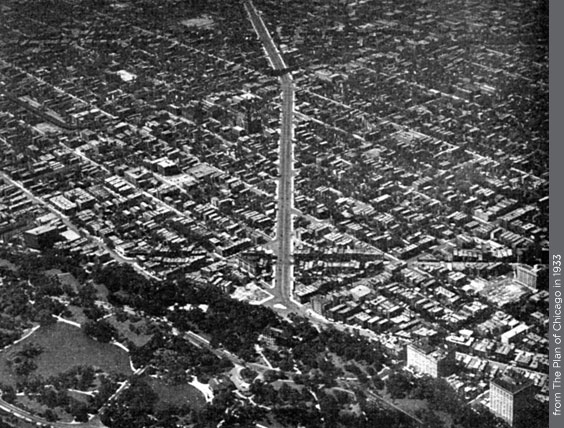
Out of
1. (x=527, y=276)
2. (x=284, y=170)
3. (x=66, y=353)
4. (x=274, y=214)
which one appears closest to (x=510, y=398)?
(x=527, y=276)

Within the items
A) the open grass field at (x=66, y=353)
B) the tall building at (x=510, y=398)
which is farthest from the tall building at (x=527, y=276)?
the open grass field at (x=66, y=353)

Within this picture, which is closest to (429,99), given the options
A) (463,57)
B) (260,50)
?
(463,57)

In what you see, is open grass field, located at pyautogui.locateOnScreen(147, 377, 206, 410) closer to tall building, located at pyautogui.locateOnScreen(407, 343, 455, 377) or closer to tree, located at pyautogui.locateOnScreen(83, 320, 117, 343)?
tree, located at pyautogui.locateOnScreen(83, 320, 117, 343)

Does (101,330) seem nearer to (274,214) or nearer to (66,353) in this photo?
(66,353)

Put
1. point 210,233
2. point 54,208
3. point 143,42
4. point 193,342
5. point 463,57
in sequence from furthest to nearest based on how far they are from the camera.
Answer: point 143,42
point 463,57
point 54,208
point 210,233
point 193,342

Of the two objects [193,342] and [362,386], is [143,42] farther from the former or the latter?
[362,386]

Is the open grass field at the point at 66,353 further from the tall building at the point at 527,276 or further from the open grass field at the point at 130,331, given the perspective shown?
the tall building at the point at 527,276
